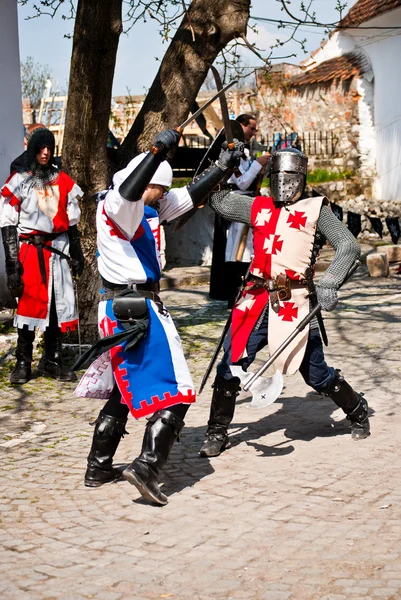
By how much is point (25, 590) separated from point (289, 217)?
2.61 m

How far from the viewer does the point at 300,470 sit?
528cm

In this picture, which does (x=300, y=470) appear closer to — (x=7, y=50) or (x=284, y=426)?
(x=284, y=426)

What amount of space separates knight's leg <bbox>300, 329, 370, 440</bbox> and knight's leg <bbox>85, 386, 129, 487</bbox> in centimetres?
117

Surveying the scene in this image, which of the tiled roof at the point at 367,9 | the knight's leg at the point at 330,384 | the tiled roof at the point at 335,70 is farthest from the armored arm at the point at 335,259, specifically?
the tiled roof at the point at 335,70

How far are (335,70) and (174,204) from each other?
1745cm

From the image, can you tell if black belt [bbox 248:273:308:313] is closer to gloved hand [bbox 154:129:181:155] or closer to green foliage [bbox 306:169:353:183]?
gloved hand [bbox 154:129:181:155]

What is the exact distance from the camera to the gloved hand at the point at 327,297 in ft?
17.6

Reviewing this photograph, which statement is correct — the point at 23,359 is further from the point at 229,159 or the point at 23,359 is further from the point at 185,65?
the point at 229,159

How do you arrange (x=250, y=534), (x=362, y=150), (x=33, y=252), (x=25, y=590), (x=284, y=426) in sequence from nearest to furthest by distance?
(x=25, y=590)
(x=250, y=534)
(x=284, y=426)
(x=33, y=252)
(x=362, y=150)

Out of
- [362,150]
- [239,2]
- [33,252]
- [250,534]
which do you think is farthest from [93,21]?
[362,150]

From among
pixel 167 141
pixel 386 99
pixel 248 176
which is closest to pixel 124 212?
pixel 167 141

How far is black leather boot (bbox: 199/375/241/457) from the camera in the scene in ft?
18.4

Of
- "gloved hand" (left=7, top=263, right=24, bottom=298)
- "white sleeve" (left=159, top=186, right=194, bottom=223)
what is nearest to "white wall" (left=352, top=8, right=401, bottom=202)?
"gloved hand" (left=7, top=263, right=24, bottom=298)

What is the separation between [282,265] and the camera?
5484 millimetres
